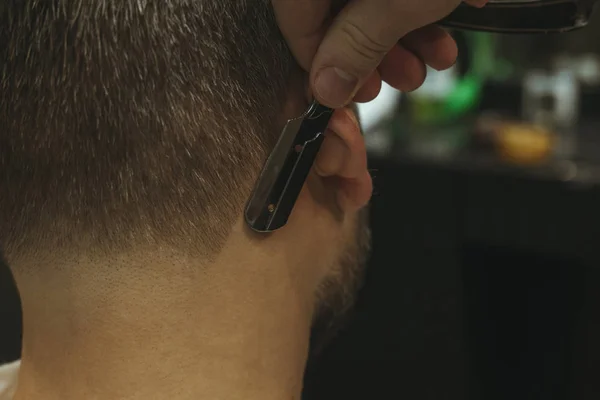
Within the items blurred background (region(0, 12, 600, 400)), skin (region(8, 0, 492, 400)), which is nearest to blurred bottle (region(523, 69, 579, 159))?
blurred background (region(0, 12, 600, 400))

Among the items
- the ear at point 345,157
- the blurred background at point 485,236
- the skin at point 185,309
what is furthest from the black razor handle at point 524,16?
the blurred background at point 485,236

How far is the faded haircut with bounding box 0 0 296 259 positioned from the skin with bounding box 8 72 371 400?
0.02 metres

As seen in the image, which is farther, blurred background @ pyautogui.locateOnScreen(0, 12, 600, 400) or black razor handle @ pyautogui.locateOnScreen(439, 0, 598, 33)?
blurred background @ pyautogui.locateOnScreen(0, 12, 600, 400)

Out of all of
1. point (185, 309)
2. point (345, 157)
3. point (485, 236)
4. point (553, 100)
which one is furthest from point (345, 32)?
point (553, 100)

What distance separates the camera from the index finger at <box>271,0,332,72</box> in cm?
55

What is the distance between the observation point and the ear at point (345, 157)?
65cm

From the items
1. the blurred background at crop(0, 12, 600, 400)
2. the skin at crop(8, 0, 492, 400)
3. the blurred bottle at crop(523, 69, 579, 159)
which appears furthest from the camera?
the blurred bottle at crop(523, 69, 579, 159)

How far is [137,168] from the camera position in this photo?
1.98 feet

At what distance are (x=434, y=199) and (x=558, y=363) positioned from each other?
0.65m

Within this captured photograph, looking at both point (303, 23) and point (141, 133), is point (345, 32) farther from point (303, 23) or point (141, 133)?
point (141, 133)

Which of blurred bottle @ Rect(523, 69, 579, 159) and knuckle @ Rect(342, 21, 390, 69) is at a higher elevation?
knuckle @ Rect(342, 21, 390, 69)

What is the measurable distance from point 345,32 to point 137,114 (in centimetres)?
19

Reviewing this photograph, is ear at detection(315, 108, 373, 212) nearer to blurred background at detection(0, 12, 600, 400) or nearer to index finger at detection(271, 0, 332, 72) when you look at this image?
index finger at detection(271, 0, 332, 72)

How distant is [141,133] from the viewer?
0.59 m
